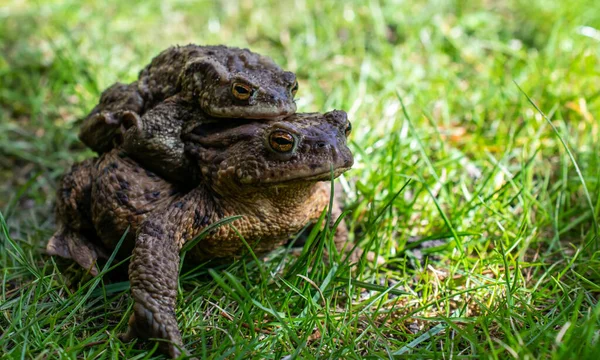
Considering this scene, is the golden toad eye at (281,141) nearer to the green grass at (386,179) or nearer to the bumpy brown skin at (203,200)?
the bumpy brown skin at (203,200)

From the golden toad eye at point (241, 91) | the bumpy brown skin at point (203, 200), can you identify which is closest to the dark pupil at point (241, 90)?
the golden toad eye at point (241, 91)

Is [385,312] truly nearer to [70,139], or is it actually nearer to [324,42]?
[70,139]

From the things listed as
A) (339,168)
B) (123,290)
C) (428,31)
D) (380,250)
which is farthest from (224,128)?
Result: (428,31)

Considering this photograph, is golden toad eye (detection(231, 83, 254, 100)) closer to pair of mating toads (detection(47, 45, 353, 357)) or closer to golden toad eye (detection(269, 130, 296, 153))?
pair of mating toads (detection(47, 45, 353, 357))

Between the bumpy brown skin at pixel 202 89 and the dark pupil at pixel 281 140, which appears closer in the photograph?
the dark pupil at pixel 281 140

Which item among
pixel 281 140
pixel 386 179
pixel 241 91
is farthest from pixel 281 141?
pixel 386 179

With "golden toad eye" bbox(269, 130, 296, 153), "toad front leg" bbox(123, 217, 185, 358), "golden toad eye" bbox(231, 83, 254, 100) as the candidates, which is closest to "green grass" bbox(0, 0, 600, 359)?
"toad front leg" bbox(123, 217, 185, 358)
